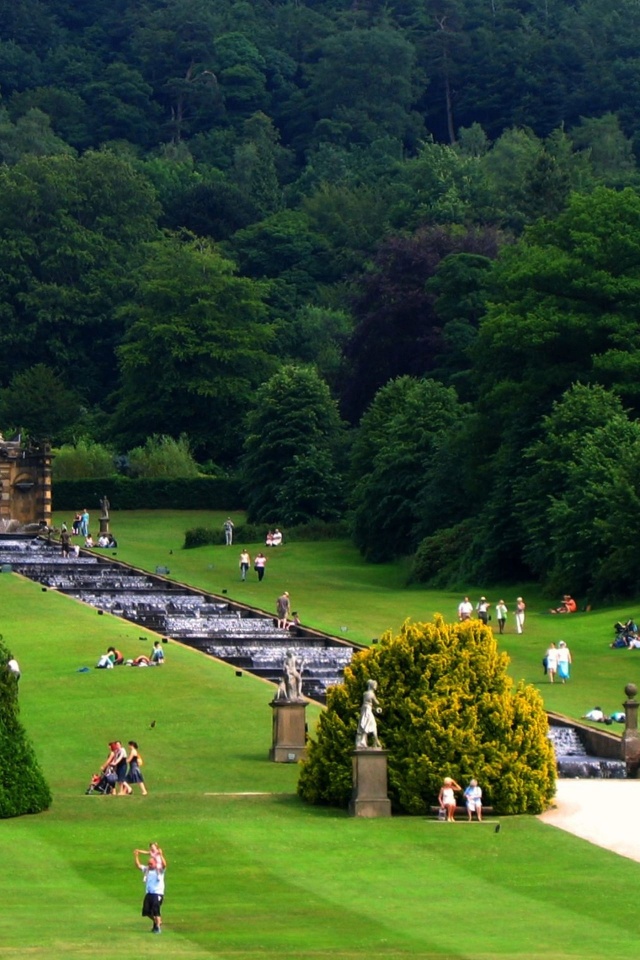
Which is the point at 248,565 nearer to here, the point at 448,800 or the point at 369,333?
the point at 369,333

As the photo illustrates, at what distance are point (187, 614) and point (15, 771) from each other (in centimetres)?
3690

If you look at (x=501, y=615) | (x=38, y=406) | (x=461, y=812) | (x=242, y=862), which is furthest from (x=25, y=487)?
(x=242, y=862)

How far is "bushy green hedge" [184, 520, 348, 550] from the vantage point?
107 meters

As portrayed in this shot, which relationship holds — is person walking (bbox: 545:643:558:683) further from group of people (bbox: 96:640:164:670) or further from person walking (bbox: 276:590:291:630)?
person walking (bbox: 276:590:291:630)

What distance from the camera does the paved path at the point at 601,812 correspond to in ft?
138

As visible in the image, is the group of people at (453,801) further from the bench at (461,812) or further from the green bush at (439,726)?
the green bush at (439,726)

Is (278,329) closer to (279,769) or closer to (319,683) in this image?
(319,683)

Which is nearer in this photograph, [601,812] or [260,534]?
Result: [601,812]

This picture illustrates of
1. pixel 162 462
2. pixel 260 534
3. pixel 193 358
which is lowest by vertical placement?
pixel 260 534

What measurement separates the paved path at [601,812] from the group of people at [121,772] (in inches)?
325

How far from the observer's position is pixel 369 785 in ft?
147

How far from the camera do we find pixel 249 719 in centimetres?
5709

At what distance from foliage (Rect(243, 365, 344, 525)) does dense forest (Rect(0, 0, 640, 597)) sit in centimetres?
14

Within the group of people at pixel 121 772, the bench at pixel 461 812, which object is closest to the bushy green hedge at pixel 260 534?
the group of people at pixel 121 772
